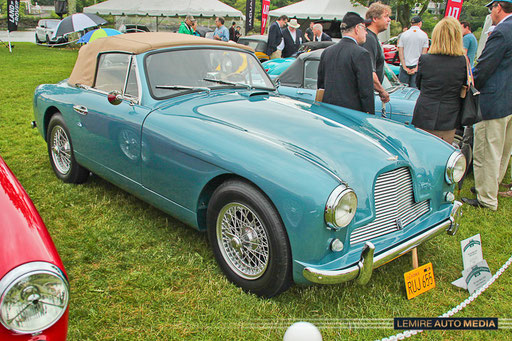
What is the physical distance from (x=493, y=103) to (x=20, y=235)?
4459 millimetres

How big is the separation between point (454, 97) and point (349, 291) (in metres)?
2.44

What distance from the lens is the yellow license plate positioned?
2.83m

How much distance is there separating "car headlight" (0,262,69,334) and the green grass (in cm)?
103

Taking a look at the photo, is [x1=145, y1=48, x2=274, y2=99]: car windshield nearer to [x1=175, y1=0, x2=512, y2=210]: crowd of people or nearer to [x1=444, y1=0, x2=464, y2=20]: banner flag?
[x1=175, y1=0, x2=512, y2=210]: crowd of people

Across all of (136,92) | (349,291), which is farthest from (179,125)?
(349,291)

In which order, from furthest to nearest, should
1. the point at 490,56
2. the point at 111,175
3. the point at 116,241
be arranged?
1. the point at 490,56
2. the point at 111,175
3. the point at 116,241

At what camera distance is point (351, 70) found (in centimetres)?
417

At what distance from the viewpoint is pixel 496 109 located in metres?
4.35

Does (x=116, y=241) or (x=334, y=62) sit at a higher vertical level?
(x=334, y=62)

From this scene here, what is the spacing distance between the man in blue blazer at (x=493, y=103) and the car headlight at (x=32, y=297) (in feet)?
14.2

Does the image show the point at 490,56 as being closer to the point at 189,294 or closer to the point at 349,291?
the point at 349,291

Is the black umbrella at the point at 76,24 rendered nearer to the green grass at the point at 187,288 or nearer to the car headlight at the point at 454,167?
the green grass at the point at 187,288

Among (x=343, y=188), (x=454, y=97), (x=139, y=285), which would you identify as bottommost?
(x=139, y=285)

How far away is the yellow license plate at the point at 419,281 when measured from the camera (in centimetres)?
283
